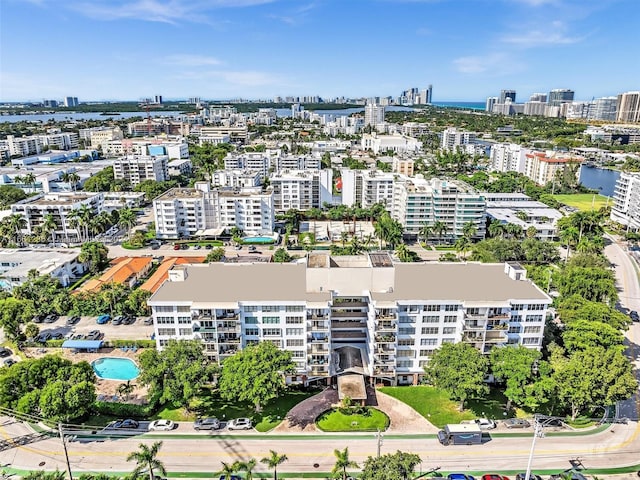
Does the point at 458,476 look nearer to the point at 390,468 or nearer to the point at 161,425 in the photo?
the point at 390,468

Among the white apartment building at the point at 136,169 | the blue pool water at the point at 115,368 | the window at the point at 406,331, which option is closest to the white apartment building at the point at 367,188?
the white apartment building at the point at 136,169

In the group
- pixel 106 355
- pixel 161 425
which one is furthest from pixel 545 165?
pixel 161 425

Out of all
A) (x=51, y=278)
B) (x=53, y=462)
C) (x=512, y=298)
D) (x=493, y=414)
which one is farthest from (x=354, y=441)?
(x=51, y=278)

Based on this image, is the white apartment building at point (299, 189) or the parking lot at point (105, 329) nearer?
the parking lot at point (105, 329)

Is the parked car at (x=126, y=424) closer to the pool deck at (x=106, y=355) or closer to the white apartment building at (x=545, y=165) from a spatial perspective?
the pool deck at (x=106, y=355)

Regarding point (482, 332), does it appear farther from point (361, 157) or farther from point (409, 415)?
point (361, 157)

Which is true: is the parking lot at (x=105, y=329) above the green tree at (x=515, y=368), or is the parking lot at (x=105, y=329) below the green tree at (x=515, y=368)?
below
